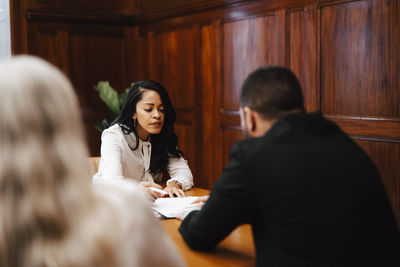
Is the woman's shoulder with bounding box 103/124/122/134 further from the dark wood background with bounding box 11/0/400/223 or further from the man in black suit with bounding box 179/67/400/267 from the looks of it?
the man in black suit with bounding box 179/67/400/267

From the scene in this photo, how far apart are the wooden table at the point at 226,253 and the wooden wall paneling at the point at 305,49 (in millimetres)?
2544

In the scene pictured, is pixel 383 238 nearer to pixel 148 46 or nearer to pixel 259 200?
pixel 259 200

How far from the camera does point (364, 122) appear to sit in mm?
3863

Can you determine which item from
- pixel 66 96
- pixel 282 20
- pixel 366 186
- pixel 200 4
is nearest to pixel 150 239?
pixel 66 96

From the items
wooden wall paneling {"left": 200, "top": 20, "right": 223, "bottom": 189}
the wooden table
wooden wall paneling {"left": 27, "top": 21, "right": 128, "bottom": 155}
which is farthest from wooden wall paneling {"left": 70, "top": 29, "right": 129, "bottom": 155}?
the wooden table

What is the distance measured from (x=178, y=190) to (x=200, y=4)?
3.22 m

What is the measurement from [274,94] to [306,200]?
410 millimetres

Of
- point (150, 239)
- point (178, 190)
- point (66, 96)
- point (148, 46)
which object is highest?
point (148, 46)

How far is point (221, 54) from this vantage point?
5184 millimetres

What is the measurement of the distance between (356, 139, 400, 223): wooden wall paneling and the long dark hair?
1.64 m

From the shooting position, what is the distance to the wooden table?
1608 mm

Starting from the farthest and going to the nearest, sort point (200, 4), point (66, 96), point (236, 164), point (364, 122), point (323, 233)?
point (200, 4) → point (364, 122) → point (236, 164) → point (323, 233) → point (66, 96)

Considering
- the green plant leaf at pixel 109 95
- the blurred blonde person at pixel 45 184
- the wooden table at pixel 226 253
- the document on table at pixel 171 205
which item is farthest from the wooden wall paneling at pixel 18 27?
the blurred blonde person at pixel 45 184

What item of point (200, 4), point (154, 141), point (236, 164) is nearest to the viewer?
point (236, 164)
